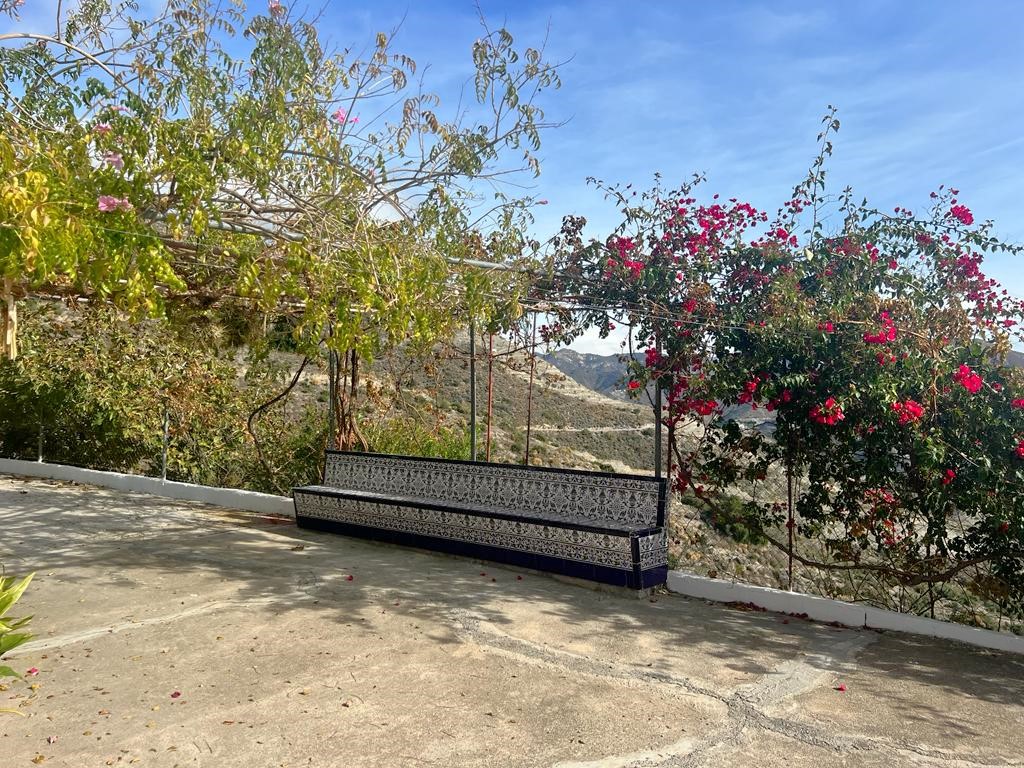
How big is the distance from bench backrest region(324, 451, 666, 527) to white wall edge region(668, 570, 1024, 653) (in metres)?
0.53

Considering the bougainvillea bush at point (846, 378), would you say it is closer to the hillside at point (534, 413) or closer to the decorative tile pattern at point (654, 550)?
the decorative tile pattern at point (654, 550)

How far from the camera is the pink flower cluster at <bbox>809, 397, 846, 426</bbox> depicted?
14.9ft

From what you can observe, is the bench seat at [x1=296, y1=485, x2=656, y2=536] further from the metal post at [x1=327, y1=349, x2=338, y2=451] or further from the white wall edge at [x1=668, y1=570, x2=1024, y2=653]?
the metal post at [x1=327, y1=349, x2=338, y2=451]

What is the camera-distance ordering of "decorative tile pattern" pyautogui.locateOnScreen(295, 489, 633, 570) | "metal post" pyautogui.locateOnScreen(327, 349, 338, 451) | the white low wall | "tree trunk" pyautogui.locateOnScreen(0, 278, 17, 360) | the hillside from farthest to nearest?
the hillside → the white low wall → "metal post" pyautogui.locateOnScreen(327, 349, 338, 451) → "decorative tile pattern" pyautogui.locateOnScreen(295, 489, 633, 570) → "tree trunk" pyautogui.locateOnScreen(0, 278, 17, 360)

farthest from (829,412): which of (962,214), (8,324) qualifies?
(8,324)

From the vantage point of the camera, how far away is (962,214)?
5102mm

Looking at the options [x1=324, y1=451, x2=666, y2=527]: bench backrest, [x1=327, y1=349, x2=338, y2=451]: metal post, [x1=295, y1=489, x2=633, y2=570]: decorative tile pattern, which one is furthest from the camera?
[x1=327, y1=349, x2=338, y2=451]: metal post

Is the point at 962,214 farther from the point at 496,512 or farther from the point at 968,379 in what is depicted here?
the point at 496,512

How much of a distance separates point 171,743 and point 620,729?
162cm

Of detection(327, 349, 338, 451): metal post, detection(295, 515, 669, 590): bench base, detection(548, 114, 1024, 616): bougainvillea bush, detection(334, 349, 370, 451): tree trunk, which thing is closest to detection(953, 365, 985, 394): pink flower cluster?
detection(548, 114, 1024, 616): bougainvillea bush

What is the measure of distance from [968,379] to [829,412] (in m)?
0.74

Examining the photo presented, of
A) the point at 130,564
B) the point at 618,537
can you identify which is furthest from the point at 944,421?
the point at 130,564

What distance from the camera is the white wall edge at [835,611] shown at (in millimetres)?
4277

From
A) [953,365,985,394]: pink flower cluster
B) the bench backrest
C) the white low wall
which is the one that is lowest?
the white low wall
